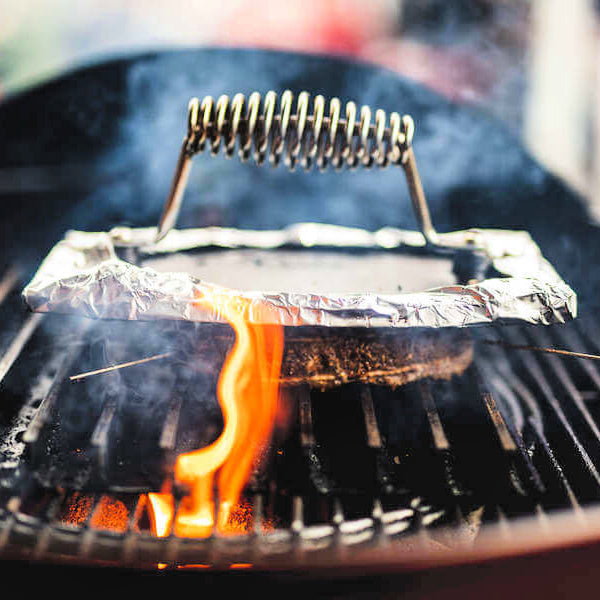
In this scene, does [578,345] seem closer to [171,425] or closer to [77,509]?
[171,425]

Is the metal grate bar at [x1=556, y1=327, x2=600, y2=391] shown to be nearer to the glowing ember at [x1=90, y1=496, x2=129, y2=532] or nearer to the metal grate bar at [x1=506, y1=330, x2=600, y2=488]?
the metal grate bar at [x1=506, y1=330, x2=600, y2=488]

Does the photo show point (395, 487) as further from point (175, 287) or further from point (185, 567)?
point (175, 287)

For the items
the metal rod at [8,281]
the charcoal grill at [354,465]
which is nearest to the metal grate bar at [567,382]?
the charcoal grill at [354,465]

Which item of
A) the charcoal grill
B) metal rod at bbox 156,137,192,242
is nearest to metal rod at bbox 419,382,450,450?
the charcoal grill

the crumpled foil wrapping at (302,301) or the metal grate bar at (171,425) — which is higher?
the crumpled foil wrapping at (302,301)

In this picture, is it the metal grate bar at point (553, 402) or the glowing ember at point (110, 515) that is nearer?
the glowing ember at point (110, 515)

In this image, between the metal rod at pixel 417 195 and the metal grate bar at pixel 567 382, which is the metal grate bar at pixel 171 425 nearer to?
the metal rod at pixel 417 195

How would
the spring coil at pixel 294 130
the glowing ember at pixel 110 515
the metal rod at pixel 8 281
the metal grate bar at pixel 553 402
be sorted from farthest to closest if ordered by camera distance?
the metal rod at pixel 8 281
the spring coil at pixel 294 130
the metal grate bar at pixel 553 402
the glowing ember at pixel 110 515

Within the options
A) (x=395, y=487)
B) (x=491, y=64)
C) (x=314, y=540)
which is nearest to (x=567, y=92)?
(x=491, y=64)
